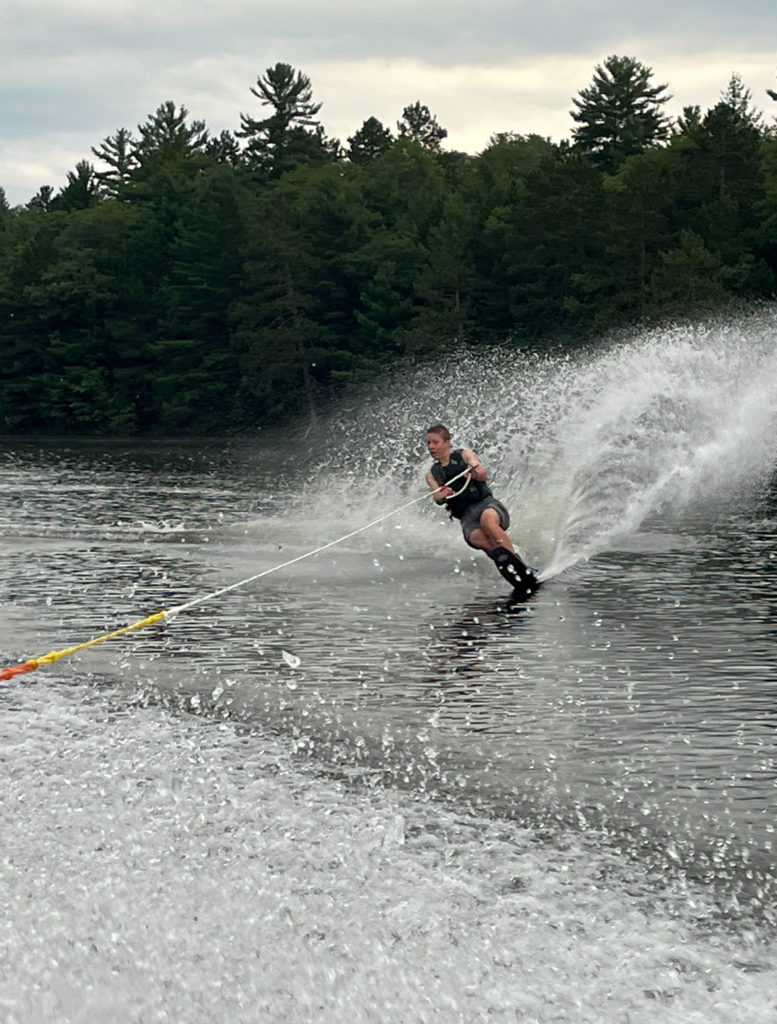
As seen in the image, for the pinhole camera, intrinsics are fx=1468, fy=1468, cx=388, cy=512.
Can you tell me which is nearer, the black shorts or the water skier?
the water skier

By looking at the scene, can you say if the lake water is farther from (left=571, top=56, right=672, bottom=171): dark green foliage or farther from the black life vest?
(left=571, top=56, right=672, bottom=171): dark green foliage

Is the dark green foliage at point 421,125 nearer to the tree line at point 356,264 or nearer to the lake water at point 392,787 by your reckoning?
the tree line at point 356,264

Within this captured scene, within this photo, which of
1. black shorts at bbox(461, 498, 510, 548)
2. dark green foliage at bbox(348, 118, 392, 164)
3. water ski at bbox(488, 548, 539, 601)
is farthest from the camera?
dark green foliage at bbox(348, 118, 392, 164)

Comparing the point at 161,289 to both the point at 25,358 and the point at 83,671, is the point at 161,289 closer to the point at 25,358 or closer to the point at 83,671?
the point at 25,358

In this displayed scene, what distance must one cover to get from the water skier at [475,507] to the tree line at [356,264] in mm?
37112

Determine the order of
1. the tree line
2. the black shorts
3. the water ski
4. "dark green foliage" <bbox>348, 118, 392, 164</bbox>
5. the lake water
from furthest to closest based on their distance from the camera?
"dark green foliage" <bbox>348, 118, 392, 164</bbox>
the tree line
the black shorts
the water ski
the lake water

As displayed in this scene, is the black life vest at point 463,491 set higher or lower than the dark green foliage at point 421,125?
lower

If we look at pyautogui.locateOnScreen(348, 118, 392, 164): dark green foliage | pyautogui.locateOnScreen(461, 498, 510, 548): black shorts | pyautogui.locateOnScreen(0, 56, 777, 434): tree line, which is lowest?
pyautogui.locateOnScreen(461, 498, 510, 548): black shorts

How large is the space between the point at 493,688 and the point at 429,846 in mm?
2797

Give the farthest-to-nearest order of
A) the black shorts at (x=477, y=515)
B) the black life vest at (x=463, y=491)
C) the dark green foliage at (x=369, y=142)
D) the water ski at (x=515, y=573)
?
the dark green foliage at (x=369, y=142) < the black life vest at (x=463, y=491) < the black shorts at (x=477, y=515) < the water ski at (x=515, y=573)

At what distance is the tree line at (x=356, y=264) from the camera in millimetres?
53375

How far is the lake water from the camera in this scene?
13.9 ft

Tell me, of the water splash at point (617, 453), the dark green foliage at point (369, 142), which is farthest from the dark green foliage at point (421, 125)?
the water splash at point (617, 453)

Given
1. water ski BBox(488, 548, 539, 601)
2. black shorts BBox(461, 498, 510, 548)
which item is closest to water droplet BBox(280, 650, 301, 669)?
water ski BBox(488, 548, 539, 601)
